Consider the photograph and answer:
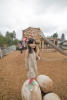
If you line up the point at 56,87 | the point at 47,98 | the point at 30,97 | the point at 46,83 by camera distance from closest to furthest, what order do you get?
the point at 30,97 → the point at 47,98 → the point at 46,83 → the point at 56,87

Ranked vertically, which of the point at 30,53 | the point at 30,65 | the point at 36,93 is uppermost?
the point at 30,53

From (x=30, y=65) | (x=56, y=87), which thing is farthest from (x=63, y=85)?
(x=30, y=65)

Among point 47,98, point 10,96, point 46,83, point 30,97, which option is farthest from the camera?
point 10,96

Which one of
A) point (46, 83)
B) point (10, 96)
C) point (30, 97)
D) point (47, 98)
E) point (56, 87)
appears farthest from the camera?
point (56, 87)

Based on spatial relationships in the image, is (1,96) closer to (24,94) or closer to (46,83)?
(24,94)

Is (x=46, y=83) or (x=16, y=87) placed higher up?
(x=46, y=83)

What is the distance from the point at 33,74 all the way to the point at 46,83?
20.7 inches

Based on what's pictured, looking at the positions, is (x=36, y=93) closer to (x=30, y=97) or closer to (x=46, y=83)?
(x=30, y=97)

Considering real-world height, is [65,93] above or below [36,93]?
below

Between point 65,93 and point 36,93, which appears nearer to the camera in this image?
point 36,93

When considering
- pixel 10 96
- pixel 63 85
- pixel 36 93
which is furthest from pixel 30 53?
pixel 63 85

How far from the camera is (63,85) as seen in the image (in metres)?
2.94

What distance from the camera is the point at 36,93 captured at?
67.9 inches

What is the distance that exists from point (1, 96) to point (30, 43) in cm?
181
